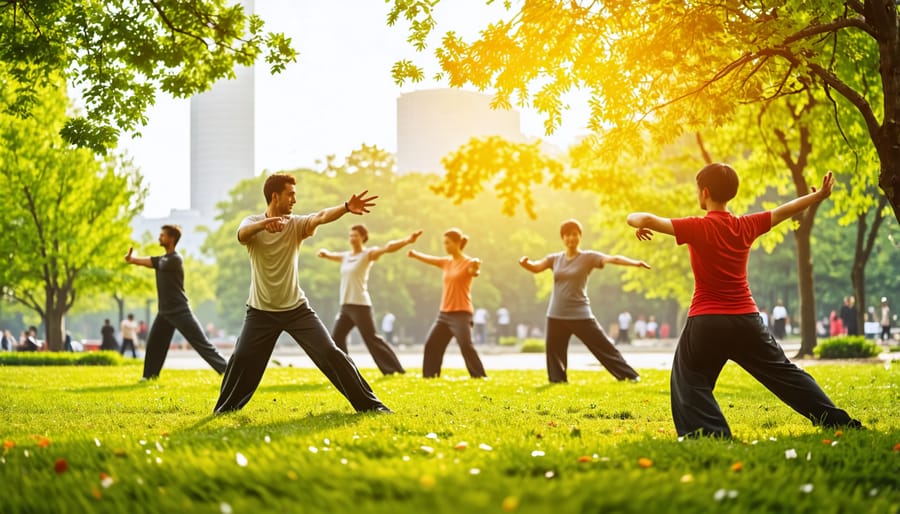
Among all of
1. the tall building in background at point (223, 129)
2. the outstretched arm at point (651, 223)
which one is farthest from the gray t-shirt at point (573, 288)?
the tall building in background at point (223, 129)

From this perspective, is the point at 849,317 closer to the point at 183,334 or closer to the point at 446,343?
the point at 446,343

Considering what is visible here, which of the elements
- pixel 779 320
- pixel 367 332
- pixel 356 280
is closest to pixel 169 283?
pixel 356 280

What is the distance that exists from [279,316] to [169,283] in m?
5.57

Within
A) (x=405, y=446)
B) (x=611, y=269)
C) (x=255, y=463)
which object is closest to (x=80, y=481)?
(x=255, y=463)

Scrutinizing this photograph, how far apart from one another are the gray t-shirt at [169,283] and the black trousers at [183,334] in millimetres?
112

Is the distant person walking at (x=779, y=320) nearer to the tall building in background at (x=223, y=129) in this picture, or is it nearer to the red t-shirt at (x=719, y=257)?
the red t-shirt at (x=719, y=257)

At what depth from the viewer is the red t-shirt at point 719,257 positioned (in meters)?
6.66

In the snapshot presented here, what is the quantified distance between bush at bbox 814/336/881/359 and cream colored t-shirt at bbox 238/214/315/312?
17000 mm

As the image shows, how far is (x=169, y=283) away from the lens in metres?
13.4

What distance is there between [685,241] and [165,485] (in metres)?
3.86

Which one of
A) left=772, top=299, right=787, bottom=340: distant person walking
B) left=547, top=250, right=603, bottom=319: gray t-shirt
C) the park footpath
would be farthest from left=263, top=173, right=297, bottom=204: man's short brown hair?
left=772, top=299, right=787, bottom=340: distant person walking

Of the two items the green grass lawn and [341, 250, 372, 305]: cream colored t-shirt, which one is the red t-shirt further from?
[341, 250, 372, 305]: cream colored t-shirt

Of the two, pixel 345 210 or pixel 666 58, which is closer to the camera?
pixel 345 210

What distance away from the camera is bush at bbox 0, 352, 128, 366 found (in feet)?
72.7
